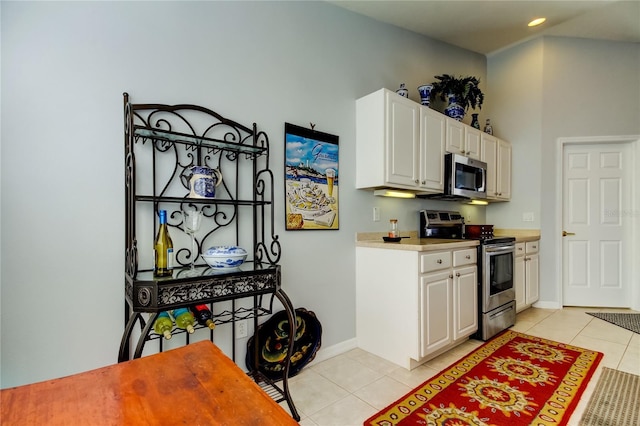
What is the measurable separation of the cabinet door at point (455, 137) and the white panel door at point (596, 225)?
1.75m

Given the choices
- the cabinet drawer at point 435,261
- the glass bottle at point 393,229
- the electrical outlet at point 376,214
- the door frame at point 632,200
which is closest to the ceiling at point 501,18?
the door frame at point 632,200

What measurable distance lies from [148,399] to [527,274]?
4.00m

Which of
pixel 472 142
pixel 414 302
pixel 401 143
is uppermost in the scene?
pixel 472 142

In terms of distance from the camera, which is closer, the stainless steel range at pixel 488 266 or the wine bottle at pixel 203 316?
the wine bottle at pixel 203 316

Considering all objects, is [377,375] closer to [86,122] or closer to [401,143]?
[401,143]

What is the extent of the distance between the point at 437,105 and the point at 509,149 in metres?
1.33

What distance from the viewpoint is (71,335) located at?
156 cm

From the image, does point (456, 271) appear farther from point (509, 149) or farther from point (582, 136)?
point (582, 136)

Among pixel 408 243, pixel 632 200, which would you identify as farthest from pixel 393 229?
pixel 632 200

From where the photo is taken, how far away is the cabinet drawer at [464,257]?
101 inches

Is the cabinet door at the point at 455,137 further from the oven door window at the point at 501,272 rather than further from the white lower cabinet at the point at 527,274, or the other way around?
the white lower cabinet at the point at 527,274

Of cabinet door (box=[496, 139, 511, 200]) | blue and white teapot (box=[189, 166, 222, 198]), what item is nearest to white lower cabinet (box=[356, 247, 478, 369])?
blue and white teapot (box=[189, 166, 222, 198])

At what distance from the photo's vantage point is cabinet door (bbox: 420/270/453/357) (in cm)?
225

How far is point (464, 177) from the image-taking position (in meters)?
3.18
